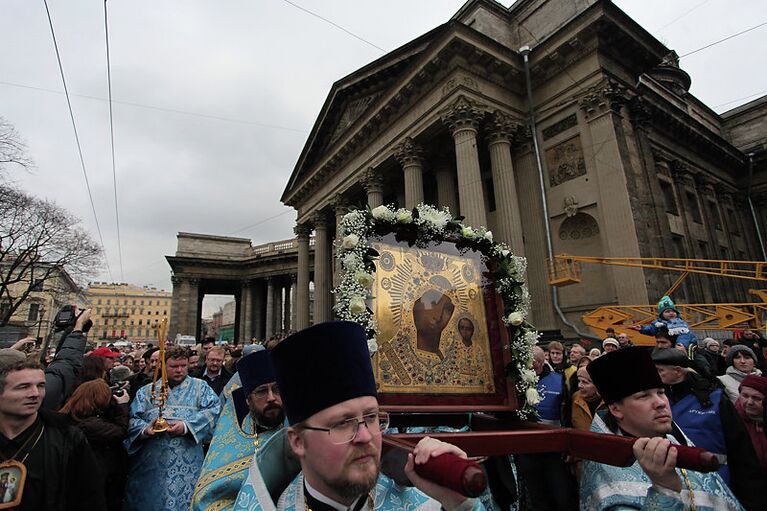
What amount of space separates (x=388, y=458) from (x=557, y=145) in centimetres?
1611

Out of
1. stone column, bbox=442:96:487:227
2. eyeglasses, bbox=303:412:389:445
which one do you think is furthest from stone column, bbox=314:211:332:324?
eyeglasses, bbox=303:412:389:445

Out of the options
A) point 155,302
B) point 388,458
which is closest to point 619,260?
point 388,458

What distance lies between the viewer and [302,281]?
96.0ft

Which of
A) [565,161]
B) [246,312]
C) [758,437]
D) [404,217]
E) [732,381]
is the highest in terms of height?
[565,161]

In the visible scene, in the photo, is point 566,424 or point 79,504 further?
point 566,424

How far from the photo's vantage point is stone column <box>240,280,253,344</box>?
40.4m

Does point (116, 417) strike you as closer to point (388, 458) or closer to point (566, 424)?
point (388, 458)

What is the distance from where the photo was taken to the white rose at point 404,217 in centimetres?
278

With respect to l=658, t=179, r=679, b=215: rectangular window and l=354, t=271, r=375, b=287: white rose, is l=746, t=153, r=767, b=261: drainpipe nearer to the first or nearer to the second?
l=658, t=179, r=679, b=215: rectangular window

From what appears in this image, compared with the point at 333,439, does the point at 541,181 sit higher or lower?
higher

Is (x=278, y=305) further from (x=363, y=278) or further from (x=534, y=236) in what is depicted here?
(x=363, y=278)

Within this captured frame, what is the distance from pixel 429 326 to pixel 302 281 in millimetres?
27393

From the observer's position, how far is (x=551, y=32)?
15766 millimetres

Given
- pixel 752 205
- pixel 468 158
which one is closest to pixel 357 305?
pixel 468 158
